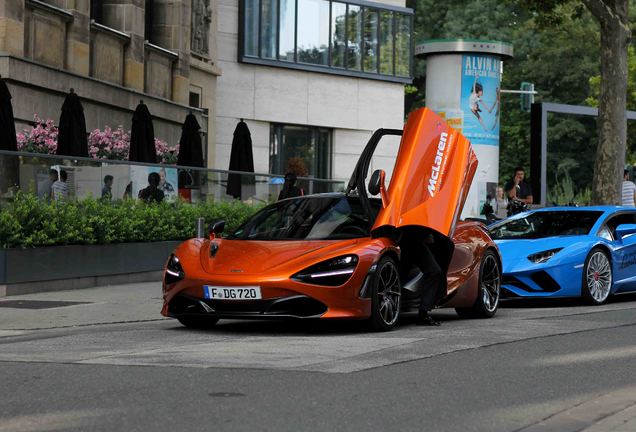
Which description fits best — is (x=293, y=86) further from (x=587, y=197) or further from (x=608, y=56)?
(x=608, y=56)

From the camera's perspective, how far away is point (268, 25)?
1718 inches

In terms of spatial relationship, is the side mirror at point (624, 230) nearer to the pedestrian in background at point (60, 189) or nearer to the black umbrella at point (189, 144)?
the pedestrian in background at point (60, 189)

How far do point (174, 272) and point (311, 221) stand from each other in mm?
1460

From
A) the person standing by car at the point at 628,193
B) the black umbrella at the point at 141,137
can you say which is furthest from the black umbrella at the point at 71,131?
the person standing by car at the point at 628,193

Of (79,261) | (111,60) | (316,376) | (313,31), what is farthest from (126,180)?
(313,31)

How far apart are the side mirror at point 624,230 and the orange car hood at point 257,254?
6.47 metres

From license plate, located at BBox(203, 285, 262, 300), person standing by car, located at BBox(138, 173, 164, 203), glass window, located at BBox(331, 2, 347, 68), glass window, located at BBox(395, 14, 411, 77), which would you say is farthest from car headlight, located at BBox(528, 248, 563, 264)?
glass window, located at BBox(395, 14, 411, 77)

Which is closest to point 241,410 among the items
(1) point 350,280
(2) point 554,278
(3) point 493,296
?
(1) point 350,280

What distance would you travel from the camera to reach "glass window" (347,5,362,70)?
151 ft

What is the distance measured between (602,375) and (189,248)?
14.8 feet

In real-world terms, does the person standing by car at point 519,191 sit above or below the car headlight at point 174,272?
above

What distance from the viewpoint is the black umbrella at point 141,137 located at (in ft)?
89.7

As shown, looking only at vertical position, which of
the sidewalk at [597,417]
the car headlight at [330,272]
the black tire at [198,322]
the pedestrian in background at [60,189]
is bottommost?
the black tire at [198,322]

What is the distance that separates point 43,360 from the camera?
970 cm
